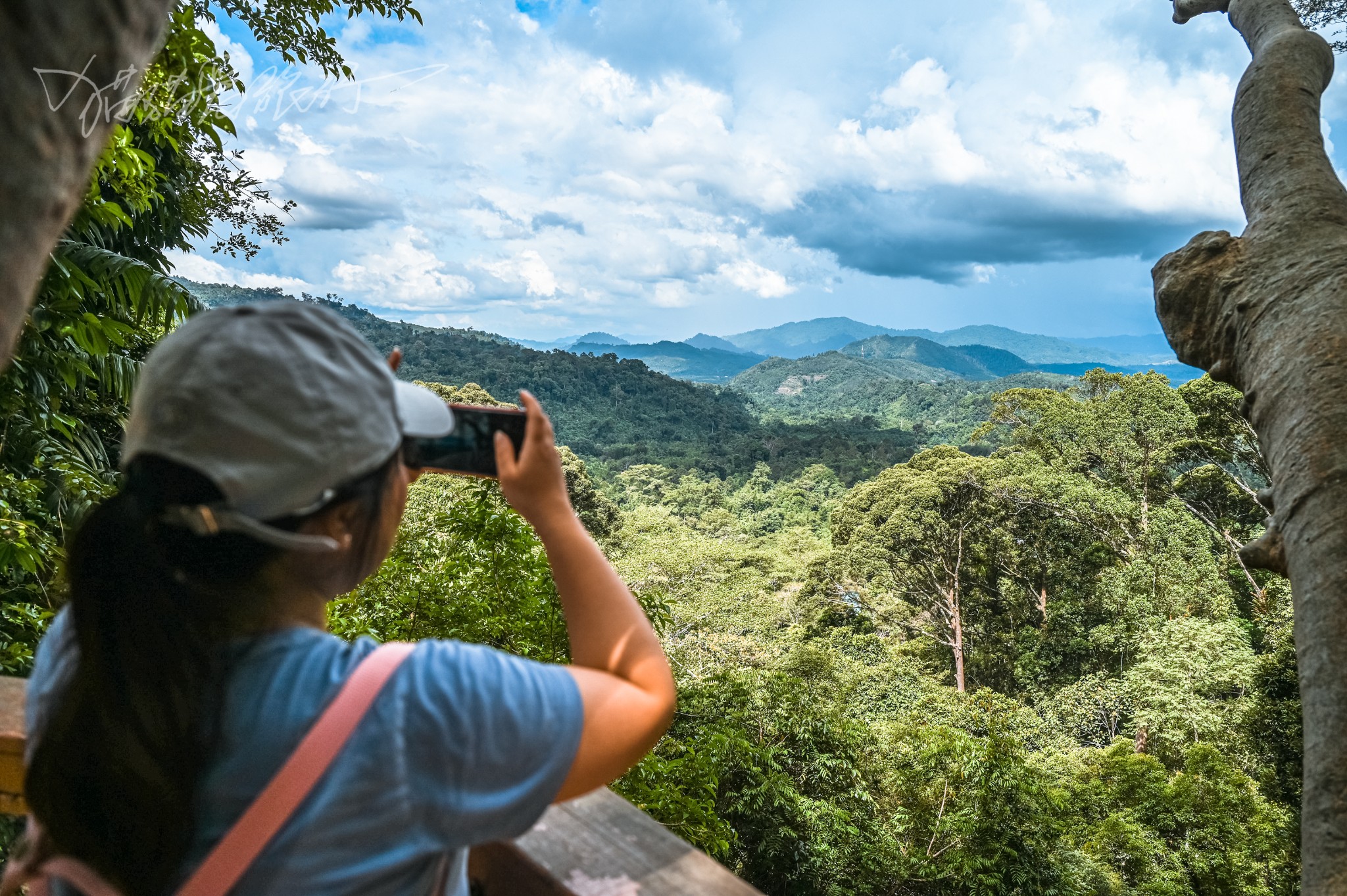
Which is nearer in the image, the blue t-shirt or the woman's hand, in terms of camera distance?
the blue t-shirt

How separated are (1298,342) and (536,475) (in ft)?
5.77

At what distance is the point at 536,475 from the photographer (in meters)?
0.71

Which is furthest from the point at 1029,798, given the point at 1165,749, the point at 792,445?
the point at 792,445

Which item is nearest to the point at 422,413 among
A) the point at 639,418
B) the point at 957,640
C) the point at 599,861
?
the point at 599,861

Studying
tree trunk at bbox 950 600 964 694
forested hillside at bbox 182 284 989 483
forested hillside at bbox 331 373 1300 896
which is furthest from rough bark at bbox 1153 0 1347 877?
forested hillside at bbox 182 284 989 483

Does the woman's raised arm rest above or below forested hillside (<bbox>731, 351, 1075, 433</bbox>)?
below

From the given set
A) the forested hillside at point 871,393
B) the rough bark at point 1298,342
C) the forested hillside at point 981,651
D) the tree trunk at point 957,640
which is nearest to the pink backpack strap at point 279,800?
the rough bark at point 1298,342

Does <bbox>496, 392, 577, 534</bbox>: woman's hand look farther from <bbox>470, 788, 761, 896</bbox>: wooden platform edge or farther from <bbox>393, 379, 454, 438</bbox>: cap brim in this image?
<bbox>470, 788, 761, 896</bbox>: wooden platform edge

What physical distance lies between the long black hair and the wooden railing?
12.8 inches

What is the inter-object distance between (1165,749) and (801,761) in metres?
6.54

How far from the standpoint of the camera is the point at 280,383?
541 millimetres

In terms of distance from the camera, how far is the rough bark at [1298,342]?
4.64 ft

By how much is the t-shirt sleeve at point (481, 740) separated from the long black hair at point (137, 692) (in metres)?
0.13

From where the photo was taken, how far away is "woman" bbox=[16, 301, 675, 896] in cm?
49
